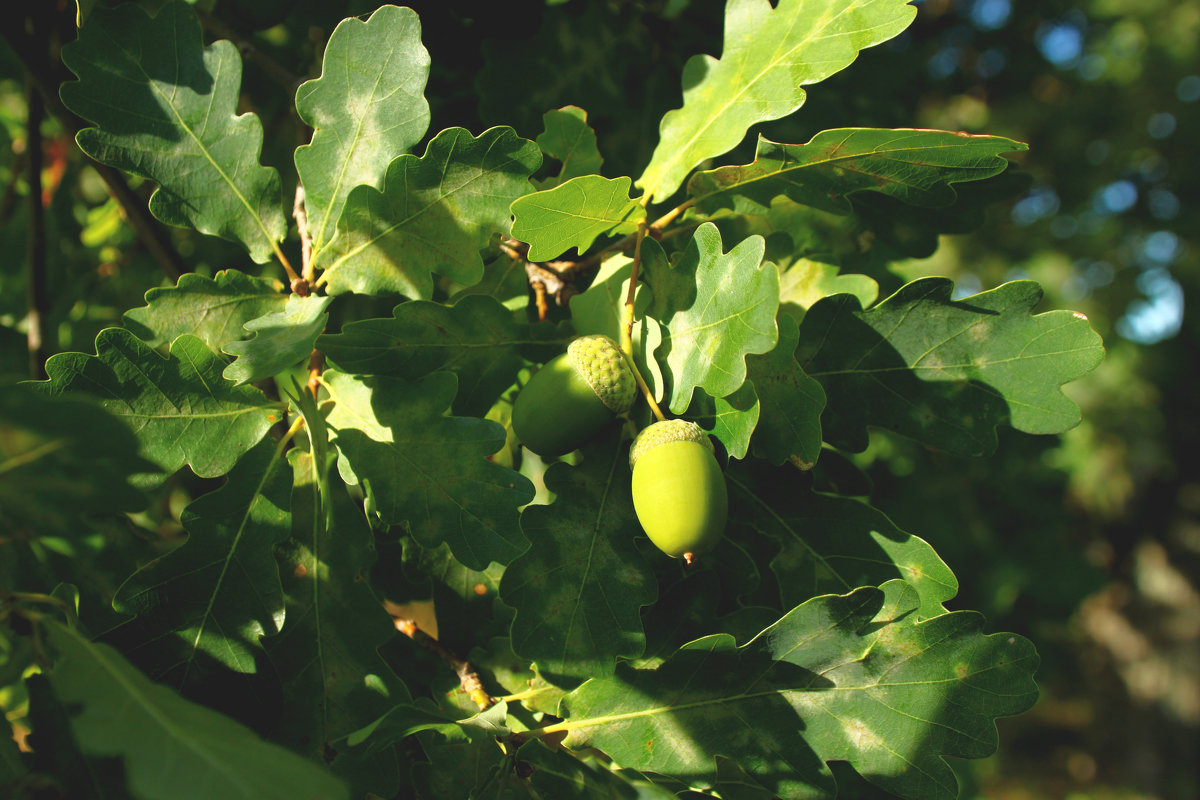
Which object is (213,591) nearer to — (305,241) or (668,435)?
(305,241)

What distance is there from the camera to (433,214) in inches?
41.4

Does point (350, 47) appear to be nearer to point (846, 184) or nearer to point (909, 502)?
point (846, 184)

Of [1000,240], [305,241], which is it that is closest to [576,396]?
[305,241]

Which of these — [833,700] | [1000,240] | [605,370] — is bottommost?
[1000,240]

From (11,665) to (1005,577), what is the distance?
413cm

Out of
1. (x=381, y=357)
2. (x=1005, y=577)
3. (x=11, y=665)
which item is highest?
Result: (x=381, y=357)

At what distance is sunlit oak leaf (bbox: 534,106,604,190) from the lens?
1161 mm

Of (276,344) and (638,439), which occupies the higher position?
(276,344)

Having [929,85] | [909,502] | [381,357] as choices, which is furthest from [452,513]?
[929,85]

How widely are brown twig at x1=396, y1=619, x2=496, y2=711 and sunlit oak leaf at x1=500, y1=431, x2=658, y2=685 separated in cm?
18

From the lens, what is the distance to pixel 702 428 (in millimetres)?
1018

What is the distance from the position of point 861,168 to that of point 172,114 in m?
0.94

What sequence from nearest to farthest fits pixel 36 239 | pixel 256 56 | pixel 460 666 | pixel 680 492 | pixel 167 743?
pixel 167 743, pixel 680 492, pixel 460 666, pixel 256 56, pixel 36 239

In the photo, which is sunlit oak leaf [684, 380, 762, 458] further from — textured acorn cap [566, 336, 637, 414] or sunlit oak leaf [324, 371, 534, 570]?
sunlit oak leaf [324, 371, 534, 570]
